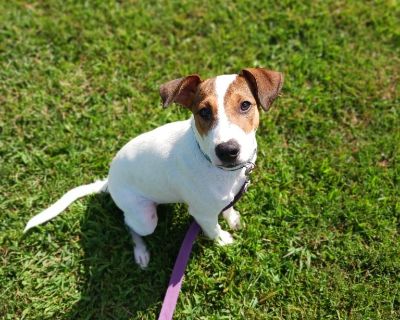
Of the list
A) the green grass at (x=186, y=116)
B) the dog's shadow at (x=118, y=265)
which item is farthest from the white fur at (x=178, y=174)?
the green grass at (x=186, y=116)

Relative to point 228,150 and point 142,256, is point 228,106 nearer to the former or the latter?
point 228,150

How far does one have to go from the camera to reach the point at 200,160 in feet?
12.6

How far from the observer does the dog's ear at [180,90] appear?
3568 mm

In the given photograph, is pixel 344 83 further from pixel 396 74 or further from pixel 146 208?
pixel 146 208

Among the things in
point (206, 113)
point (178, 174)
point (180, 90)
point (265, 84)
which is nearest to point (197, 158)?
point (178, 174)

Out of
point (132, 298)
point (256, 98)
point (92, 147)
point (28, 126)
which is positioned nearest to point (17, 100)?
→ point (28, 126)

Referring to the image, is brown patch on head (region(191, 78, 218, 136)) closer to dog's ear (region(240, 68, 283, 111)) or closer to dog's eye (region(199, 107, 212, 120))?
dog's eye (region(199, 107, 212, 120))

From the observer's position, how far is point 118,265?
4.89m

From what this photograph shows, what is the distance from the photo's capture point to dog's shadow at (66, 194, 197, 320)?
4680 millimetres

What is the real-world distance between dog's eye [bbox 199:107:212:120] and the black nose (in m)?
0.30

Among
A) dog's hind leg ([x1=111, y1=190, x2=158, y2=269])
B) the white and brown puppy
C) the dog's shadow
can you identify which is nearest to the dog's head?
the white and brown puppy

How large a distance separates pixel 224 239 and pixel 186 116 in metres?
1.64

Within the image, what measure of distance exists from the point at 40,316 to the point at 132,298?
951 mm

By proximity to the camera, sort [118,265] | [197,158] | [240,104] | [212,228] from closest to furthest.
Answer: [240,104] → [197,158] → [212,228] → [118,265]
